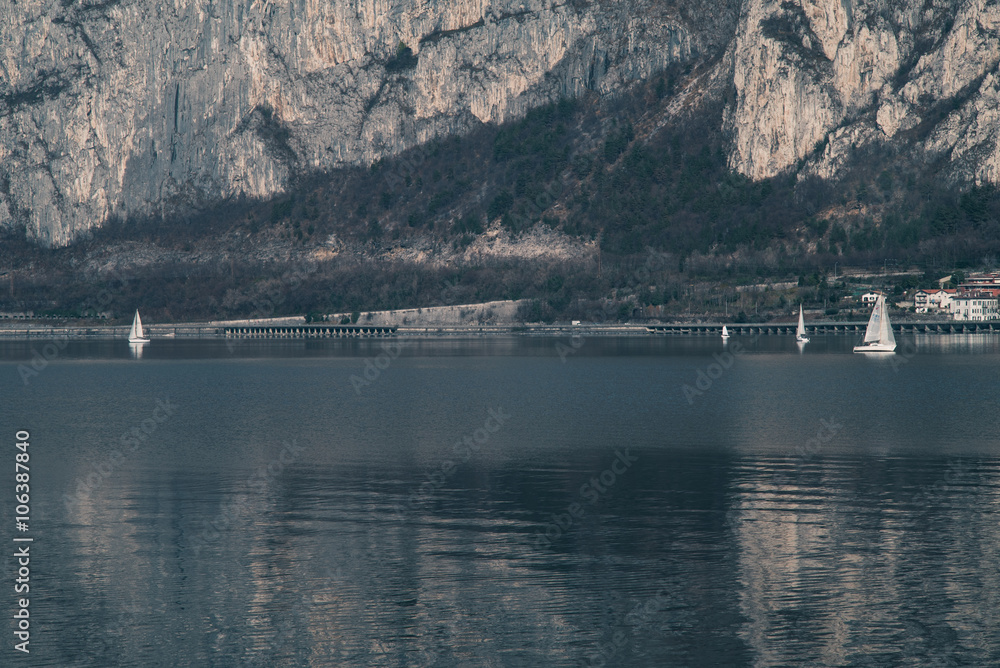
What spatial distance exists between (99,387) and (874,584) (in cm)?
9752

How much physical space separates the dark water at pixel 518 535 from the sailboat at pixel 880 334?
215ft

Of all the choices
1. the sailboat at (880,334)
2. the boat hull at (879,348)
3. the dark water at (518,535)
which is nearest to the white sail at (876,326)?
the sailboat at (880,334)

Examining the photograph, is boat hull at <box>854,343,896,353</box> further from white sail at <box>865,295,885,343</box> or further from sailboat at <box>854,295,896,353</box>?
white sail at <box>865,295,885,343</box>

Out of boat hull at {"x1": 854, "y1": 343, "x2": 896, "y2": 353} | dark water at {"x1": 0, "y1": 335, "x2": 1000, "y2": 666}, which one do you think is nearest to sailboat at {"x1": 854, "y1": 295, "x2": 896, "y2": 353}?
boat hull at {"x1": 854, "y1": 343, "x2": 896, "y2": 353}

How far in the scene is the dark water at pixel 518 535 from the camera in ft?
99.2

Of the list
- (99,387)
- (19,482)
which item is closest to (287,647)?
(19,482)

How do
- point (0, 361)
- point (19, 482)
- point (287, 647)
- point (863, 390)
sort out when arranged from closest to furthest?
point (287, 647) < point (19, 482) < point (863, 390) < point (0, 361)

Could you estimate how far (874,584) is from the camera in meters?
34.0

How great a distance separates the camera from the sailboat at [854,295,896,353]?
152500 mm

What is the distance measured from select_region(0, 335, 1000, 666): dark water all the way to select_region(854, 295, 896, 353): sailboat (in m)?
65.7

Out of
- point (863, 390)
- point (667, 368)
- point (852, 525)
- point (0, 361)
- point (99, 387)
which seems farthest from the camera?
point (0, 361)

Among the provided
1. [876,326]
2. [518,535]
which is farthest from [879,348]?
[518,535]

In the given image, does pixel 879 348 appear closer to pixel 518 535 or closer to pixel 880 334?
pixel 880 334

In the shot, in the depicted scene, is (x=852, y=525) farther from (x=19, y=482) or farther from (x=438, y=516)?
(x=19, y=482)
